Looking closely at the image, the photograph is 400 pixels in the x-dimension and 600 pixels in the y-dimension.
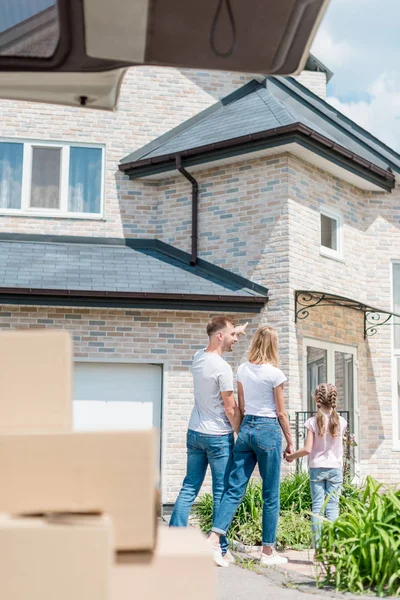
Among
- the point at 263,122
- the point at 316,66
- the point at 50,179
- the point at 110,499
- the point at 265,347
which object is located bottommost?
the point at 110,499

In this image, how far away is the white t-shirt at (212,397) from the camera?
240 inches

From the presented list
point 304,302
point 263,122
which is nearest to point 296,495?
point 304,302

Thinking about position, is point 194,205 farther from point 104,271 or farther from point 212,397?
point 212,397

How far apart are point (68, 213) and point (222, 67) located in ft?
35.0

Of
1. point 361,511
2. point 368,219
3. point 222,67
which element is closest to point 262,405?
point 361,511

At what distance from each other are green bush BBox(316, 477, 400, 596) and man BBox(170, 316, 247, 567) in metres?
1.00

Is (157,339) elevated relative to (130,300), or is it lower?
lower

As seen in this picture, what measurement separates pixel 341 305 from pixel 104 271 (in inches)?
140

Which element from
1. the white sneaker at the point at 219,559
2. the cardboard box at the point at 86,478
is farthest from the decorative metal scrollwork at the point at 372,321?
the cardboard box at the point at 86,478

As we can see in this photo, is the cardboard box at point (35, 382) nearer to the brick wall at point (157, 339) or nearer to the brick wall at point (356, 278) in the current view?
the brick wall at point (356, 278)

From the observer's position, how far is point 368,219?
521 inches

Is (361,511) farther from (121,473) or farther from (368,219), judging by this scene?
(368,219)

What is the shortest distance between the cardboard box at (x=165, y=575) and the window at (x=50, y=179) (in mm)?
11221

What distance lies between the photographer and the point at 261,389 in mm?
6152
